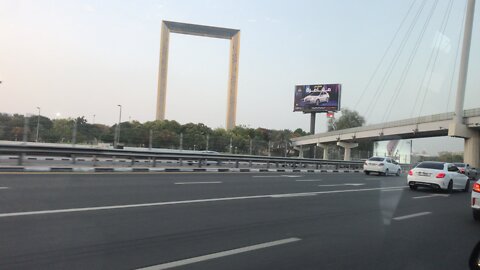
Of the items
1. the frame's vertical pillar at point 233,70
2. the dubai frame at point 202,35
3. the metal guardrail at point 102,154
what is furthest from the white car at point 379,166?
the frame's vertical pillar at point 233,70

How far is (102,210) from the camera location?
359 inches

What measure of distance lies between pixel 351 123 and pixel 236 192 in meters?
129

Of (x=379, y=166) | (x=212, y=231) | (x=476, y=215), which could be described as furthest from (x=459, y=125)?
(x=212, y=231)

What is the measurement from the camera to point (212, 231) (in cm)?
782

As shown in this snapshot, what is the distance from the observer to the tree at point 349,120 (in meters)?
138

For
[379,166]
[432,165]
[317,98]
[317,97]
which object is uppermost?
[317,97]

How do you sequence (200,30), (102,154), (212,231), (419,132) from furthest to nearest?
1. (200,30)
2. (419,132)
3. (102,154)
4. (212,231)

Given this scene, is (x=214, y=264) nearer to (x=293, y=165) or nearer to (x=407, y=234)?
(x=407, y=234)

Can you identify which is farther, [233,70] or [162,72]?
[233,70]

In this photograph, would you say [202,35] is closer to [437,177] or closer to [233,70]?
[233,70]

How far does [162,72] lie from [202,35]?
1409 cm

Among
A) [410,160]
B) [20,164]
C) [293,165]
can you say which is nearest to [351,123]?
[410,160]

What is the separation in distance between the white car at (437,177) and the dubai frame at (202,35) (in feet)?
272

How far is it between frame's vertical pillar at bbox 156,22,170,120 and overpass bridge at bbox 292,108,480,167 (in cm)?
3591
